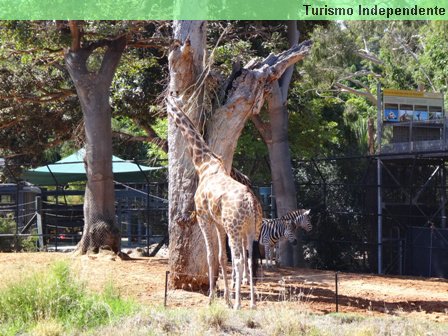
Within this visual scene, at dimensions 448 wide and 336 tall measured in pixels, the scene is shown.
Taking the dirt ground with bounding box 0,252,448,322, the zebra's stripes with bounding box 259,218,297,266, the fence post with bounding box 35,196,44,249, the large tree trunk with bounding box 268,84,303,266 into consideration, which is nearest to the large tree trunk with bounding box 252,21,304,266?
the large tree trunk with bounding box 268,84,303,266

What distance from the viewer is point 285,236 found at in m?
19.5

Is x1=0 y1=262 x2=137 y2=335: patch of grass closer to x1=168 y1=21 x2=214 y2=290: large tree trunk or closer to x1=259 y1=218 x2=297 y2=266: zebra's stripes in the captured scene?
x1=168 y1=21 x2=214 y2=290: large tree trunk

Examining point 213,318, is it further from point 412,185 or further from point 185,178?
point 412,185

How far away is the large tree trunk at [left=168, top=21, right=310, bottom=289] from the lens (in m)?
12.9

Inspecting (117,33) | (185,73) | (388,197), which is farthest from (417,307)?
(388,197)

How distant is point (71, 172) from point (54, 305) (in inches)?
580

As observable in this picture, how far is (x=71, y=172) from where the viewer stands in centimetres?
2403

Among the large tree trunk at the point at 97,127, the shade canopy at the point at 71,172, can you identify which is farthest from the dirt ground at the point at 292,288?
the shade canopy at the point at 71,172

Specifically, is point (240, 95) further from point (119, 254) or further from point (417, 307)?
point (119, 254)

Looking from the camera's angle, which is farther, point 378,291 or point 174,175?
Answer: point 378,291

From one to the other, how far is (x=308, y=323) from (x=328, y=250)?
13.7 m

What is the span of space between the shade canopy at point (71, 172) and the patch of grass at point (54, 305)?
44.2 ft

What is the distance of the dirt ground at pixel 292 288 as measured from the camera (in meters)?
11.6

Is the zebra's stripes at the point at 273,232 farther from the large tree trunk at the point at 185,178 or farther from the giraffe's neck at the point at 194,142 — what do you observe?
the giraffe's neck at the point at 194,142
